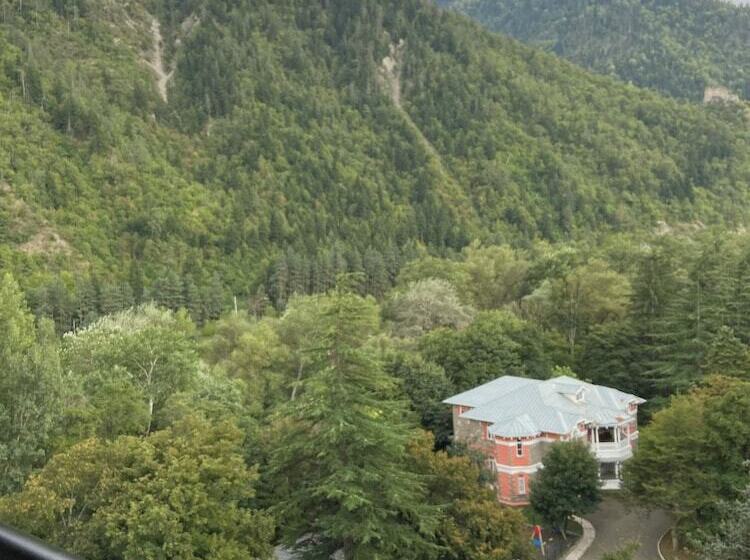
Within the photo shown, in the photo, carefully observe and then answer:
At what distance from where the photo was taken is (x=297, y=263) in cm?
9056

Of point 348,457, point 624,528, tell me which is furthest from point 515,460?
point 348,457

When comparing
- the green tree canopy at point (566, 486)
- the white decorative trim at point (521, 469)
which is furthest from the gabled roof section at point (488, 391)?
the green tree canopy at point (566, 486)

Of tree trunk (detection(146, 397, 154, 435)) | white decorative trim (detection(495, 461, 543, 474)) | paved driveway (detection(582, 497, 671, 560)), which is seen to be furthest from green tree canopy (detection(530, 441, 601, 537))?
tree trunk (detection(146, 397, 154, 435))

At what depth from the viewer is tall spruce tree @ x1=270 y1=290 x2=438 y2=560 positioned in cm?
2106

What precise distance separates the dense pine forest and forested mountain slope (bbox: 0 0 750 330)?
492 millimetres

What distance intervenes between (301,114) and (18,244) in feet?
184

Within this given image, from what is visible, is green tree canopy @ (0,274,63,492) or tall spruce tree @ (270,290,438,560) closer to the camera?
tall spruce tree @ (270,290,438,560)

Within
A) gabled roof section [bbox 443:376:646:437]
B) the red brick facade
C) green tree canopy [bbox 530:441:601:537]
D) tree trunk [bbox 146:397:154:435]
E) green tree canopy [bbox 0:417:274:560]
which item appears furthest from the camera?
gabled roof section [bbox 443:376:646:437]

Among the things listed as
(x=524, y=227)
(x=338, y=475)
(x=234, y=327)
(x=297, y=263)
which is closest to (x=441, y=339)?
(x=234, y=327)

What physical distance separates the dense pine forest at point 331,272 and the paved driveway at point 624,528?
1.50m

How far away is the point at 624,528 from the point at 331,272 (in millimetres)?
63300

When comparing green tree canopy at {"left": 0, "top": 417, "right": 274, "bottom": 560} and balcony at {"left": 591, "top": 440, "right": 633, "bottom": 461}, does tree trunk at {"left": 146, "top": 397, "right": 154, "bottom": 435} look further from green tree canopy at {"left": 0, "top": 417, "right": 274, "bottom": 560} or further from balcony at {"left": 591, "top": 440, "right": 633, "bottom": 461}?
balcony at {"left": 591, "top": 440, "right": 633, "bottom": 461}

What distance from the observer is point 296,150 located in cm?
11806

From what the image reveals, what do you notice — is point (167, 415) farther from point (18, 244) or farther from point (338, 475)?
point (18, 244)
